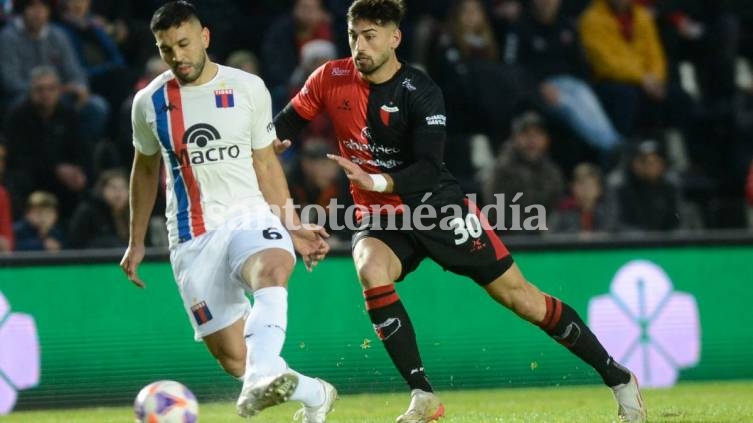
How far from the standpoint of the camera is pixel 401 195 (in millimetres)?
7445

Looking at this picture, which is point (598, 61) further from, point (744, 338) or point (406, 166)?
point (406, 166)

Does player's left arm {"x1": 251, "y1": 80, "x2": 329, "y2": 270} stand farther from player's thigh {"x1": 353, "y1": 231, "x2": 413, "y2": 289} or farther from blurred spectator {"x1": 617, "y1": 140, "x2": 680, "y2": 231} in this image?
blurred spectator {"x1": 617, "y1": 140, "x2": 680, "y2": 231}

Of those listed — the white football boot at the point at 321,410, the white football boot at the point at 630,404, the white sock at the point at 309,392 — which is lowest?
the white football boot at the point at 630,404


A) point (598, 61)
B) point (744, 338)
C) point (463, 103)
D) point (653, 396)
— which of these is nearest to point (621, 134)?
point (598, 61)

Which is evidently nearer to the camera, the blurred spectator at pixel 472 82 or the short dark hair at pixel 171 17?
the short dark hair at pixel 171 17

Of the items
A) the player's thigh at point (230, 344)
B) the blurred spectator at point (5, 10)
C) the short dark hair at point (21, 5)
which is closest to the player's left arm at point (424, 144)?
the player's thigh at point (230, 344)

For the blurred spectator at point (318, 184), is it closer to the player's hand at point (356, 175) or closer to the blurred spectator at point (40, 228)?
the blurred spectator at point (40, 228)

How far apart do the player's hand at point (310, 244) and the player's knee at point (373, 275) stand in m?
0.30

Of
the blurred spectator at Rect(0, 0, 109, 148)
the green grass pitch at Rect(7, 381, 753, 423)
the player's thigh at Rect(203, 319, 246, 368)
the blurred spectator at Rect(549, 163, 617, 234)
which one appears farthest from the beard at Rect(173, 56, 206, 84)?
the blurred spectator at Rect(549, 163, 617, 234)

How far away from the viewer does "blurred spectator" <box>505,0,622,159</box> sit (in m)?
13.9

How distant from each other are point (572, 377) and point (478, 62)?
4.02m

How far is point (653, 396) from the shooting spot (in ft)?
32.0

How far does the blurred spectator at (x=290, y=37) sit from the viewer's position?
43.1ft

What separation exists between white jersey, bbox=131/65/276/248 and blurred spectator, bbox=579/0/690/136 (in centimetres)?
780
